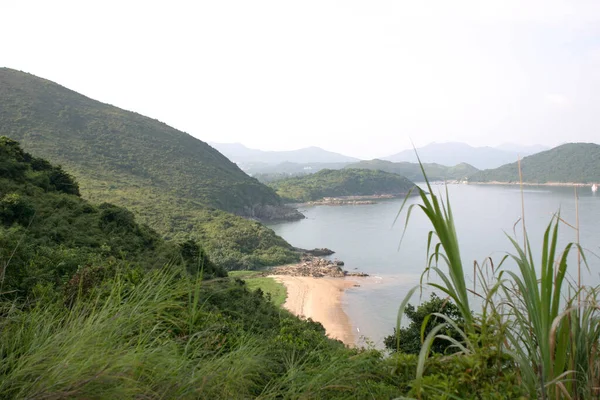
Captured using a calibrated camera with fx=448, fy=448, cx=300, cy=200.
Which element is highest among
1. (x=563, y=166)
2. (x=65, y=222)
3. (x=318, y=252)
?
(x=563, y=166)

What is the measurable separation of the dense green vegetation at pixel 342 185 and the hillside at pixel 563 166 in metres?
26.5

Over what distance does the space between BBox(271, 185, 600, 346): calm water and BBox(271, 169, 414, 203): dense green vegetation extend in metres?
11.0

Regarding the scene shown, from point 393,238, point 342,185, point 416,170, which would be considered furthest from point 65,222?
point 416,170

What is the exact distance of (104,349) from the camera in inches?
62.6

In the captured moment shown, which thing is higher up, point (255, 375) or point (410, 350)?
point (255, 375)

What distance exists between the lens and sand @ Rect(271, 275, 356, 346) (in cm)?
1966

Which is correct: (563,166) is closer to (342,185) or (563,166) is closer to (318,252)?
(342,185)

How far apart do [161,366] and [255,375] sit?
0.41m

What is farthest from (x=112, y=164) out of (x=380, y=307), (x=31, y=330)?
(x=31, y=330)

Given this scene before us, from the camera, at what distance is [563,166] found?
91438 mm

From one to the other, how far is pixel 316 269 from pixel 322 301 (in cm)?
814

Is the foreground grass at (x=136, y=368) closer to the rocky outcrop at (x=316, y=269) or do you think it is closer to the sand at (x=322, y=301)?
the sand at (x=322, y=301)

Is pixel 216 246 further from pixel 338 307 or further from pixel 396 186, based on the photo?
pixel 396 186

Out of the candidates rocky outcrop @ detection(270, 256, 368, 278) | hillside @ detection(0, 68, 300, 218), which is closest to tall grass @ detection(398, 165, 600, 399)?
rocky outcrop @ detection(270, 256, 368, 278)
